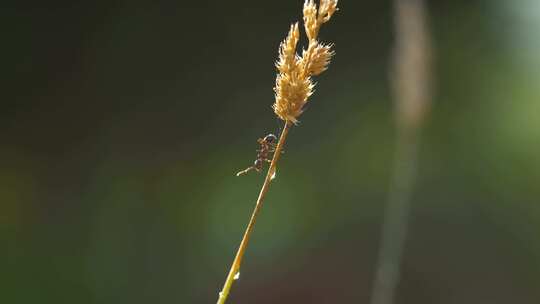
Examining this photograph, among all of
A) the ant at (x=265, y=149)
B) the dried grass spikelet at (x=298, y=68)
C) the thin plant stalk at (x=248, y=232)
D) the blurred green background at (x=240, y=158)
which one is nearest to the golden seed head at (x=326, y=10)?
the dried grass spikelet at (x=298, y=68)

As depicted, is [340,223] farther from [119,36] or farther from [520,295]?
[119,36]

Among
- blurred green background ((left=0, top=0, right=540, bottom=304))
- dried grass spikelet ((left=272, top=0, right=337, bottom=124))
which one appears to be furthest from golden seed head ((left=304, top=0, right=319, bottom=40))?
blurred green background ((left=0, top=0, right=540, bottom=304))

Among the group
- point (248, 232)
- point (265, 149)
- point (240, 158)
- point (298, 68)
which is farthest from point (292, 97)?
point (240, 158)

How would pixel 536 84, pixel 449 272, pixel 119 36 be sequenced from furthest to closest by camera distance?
pixel 536 84 < pixel 119 36 < pixel 449 272

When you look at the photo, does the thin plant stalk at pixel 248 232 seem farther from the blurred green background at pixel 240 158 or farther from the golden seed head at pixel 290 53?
the blurred green background at pixel 240 158

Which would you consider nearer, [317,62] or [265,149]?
[317,62]

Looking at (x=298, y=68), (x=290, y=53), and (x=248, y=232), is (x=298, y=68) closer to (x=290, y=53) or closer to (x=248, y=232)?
(x=290, y=53)

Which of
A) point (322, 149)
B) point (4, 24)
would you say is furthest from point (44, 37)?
point (322, 149)
